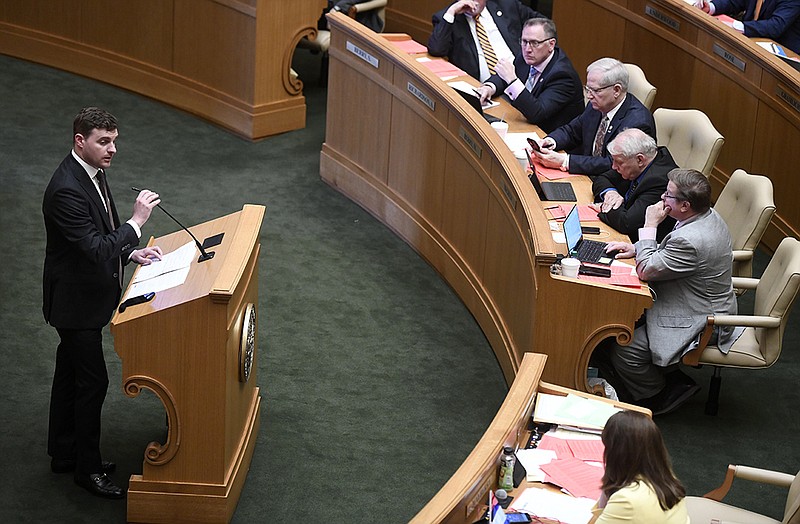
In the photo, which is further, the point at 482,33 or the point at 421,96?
the point at 482,33

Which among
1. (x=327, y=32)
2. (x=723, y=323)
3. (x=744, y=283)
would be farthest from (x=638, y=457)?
(x=327, y=32)

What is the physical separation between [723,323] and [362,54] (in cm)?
335

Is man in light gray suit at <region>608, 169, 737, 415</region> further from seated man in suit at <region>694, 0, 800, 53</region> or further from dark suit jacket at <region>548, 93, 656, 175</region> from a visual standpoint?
seated man in suit at <region>694, 0, 800, 53</region>

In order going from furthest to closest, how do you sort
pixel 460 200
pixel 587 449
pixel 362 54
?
pixel 362 54 < pixel 460 200 < pixel 587 449

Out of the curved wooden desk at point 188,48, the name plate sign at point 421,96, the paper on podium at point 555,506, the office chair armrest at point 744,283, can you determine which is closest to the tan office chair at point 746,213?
the office chair armrest at point 744,283

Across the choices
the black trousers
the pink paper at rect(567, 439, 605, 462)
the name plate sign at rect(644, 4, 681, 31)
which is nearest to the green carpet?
the black trousers

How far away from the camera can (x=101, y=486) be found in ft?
16.3

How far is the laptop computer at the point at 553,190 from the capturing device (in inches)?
243

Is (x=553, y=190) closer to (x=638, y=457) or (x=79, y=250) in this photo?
(x=79, y=250)

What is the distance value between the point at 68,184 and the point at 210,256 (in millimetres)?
665

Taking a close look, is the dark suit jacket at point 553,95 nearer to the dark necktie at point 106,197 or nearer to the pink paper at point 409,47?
the pink paper at point 409,47

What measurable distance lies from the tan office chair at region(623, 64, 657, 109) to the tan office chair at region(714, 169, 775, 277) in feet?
3.51

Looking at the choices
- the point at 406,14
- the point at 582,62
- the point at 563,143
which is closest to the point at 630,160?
the point at 563,143

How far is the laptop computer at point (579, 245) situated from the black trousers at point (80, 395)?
2.20 meters
